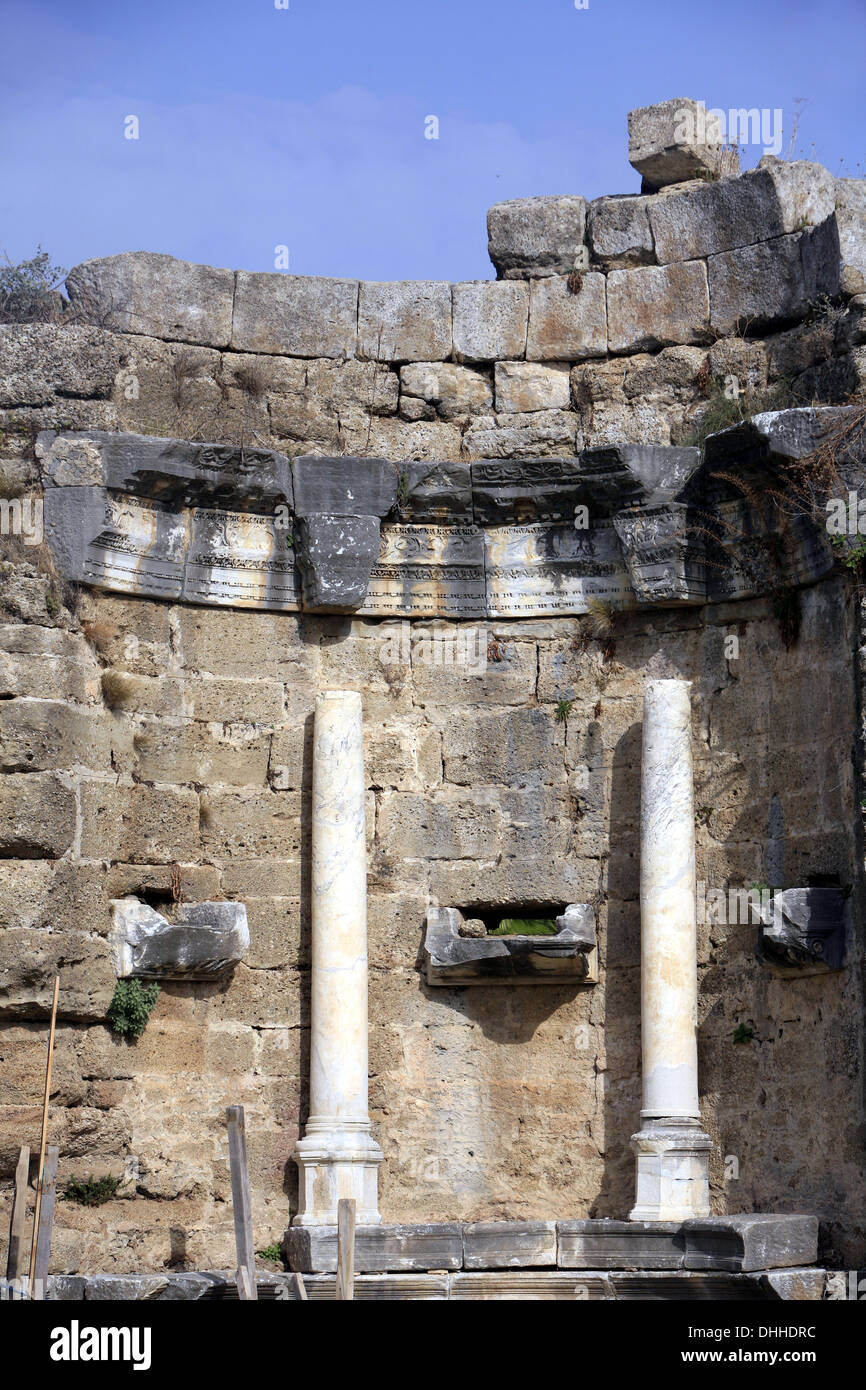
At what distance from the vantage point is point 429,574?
12.3m

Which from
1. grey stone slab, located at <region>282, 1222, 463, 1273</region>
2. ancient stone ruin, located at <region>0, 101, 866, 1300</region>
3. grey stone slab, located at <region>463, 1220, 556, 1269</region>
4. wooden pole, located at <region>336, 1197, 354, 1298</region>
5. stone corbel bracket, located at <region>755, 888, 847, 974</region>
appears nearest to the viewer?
wooden pole, located at <region>336, 1197, 354, 1298</region>

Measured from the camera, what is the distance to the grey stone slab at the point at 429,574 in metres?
12.2

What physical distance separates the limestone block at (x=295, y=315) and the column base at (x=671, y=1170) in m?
5.63

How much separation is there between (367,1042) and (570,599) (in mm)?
3155

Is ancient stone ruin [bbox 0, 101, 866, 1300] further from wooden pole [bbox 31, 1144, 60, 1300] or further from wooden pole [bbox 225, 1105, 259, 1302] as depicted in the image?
wooden pole [bbox 31, 1144, 60, 1300]

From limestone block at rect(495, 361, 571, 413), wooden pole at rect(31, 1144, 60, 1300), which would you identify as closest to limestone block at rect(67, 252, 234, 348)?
limestone block at rect(495, 361, 571, 413)

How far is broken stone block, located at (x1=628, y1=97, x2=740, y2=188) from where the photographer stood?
43.0ft

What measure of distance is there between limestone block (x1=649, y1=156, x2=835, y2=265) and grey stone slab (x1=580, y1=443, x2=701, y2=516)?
1760 millimetres

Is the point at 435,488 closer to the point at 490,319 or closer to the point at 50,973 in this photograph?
the point at 490,319

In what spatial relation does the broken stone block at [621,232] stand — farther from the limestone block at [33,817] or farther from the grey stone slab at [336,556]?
the limestone block at [33,817]

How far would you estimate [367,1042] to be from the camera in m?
11.6

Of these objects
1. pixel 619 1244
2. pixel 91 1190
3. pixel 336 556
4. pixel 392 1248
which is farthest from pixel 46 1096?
pixel 336 556

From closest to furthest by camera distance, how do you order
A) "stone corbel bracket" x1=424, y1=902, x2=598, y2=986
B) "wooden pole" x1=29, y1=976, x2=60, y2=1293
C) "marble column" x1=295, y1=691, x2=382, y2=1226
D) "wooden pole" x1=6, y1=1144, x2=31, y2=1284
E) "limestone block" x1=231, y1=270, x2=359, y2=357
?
"wooden pole" x1=6, y1=1144, x2=31, y2=1284 → "wooden pole" x1=29, y1=976, x2=60, y2=1293 → "marble column" x1=295, y1=691, x2=382, y2=1226 → "stone corbel bracket" x1=424, y1=902, x2=598, y2=986 → "limestone block" x1=231, y1=270, x2=359, y2=357

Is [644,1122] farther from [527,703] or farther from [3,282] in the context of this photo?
[3,282]
